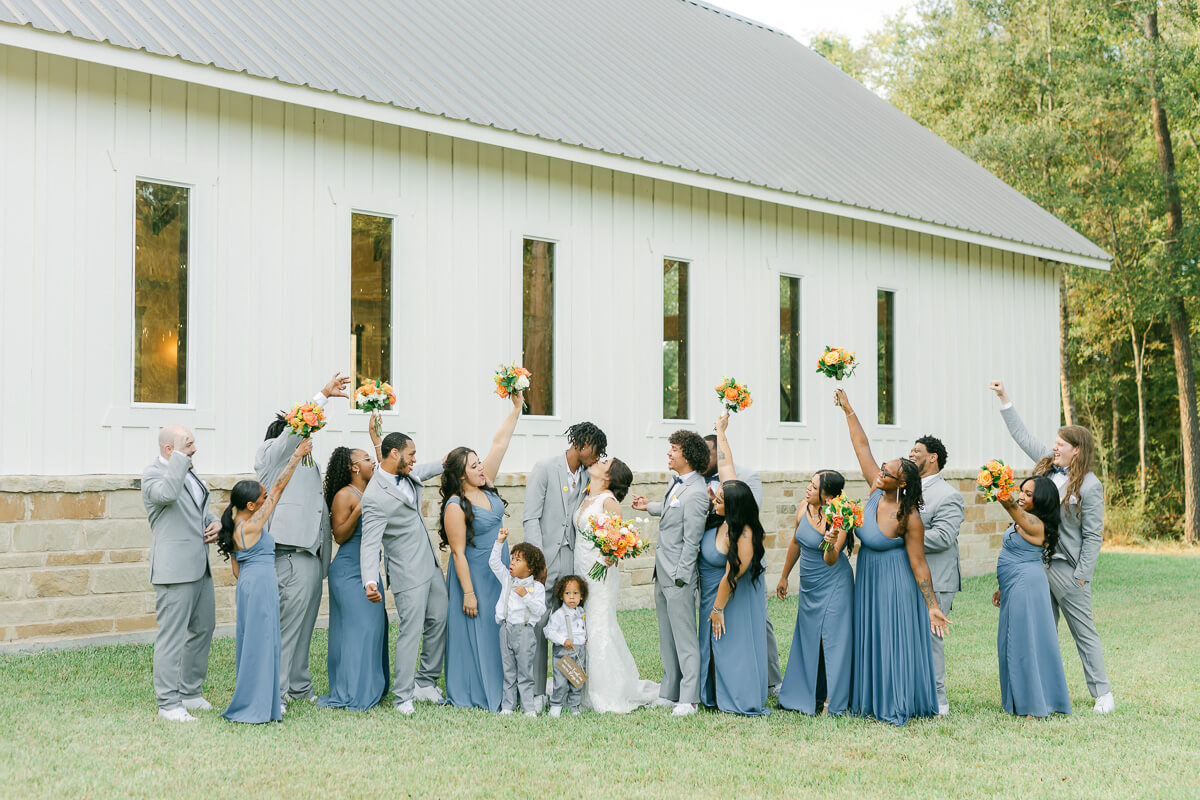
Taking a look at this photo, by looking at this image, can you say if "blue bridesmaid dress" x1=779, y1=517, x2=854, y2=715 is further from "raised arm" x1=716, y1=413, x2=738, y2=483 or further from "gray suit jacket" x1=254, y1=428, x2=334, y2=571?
"gray suit jacket" x1=254, y1=428, x2=334, y2=571

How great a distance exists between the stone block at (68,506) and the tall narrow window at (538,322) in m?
4.72

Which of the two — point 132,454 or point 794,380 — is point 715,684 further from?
point 794,380

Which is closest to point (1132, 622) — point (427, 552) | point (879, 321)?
point (879, 321)

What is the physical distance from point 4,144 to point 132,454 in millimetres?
2678

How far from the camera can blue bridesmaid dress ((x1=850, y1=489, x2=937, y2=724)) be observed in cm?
800

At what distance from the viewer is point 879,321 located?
17.5 metres

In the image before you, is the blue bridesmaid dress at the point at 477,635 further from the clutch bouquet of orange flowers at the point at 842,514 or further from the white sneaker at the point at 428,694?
the clutch bouquet of orange flowers at the point at 842,514

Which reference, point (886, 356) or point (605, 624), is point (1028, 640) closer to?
point (605, 624)

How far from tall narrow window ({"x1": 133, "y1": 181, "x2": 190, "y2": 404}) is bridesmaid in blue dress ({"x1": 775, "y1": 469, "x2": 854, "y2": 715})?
571 cm

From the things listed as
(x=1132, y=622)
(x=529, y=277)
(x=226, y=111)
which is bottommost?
(x=1132, y=622)

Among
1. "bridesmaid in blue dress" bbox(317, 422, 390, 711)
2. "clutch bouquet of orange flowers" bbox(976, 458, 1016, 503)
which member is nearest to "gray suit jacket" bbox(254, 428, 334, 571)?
"bridesmaid in blue dress" bbox(317, 422, 390, 711)

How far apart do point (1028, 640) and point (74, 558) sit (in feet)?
24.2

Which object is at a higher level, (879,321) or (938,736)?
(879,321)

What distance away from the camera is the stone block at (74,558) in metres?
9.81
